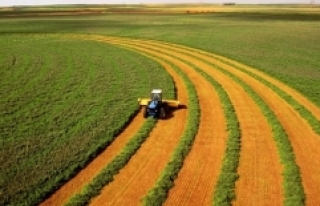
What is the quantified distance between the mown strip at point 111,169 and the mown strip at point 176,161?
7.33 feet

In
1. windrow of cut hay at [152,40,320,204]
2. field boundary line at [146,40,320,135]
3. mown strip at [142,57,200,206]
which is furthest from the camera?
field boundary line at [146,40,320,135]

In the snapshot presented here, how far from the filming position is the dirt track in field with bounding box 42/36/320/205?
1483cm

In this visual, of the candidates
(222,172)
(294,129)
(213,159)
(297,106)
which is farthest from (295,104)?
(222,172)

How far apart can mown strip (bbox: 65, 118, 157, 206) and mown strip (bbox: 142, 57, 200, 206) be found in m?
2.23

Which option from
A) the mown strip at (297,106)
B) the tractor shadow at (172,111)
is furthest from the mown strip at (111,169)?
the mown strip at (297,106)

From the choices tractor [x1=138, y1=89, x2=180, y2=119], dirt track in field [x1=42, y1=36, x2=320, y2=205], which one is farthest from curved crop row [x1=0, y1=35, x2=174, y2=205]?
tractor [x1=138, y1=89, x2=180, y2=119]

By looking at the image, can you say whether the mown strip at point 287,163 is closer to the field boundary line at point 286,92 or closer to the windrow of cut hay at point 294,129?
the windrow of cut hay at point 294,129

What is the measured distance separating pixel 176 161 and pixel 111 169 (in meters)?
3.33

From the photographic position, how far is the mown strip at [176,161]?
14.6m

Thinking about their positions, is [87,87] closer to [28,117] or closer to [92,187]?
[28,117]

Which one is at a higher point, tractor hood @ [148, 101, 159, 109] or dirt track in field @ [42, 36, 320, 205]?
tractor hood @ [148, 101, 159, 109]

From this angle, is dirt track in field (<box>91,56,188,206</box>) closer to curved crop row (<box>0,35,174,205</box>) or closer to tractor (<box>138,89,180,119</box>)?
tractor (<box>138,89,180,119</box>)

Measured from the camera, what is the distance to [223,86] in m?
31.0

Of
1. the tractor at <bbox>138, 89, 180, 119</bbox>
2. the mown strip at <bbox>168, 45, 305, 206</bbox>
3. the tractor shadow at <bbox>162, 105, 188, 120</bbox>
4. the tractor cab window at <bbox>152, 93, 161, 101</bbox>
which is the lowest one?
the mown strip at <bbox>168, 45, 305, 206</bbox>
